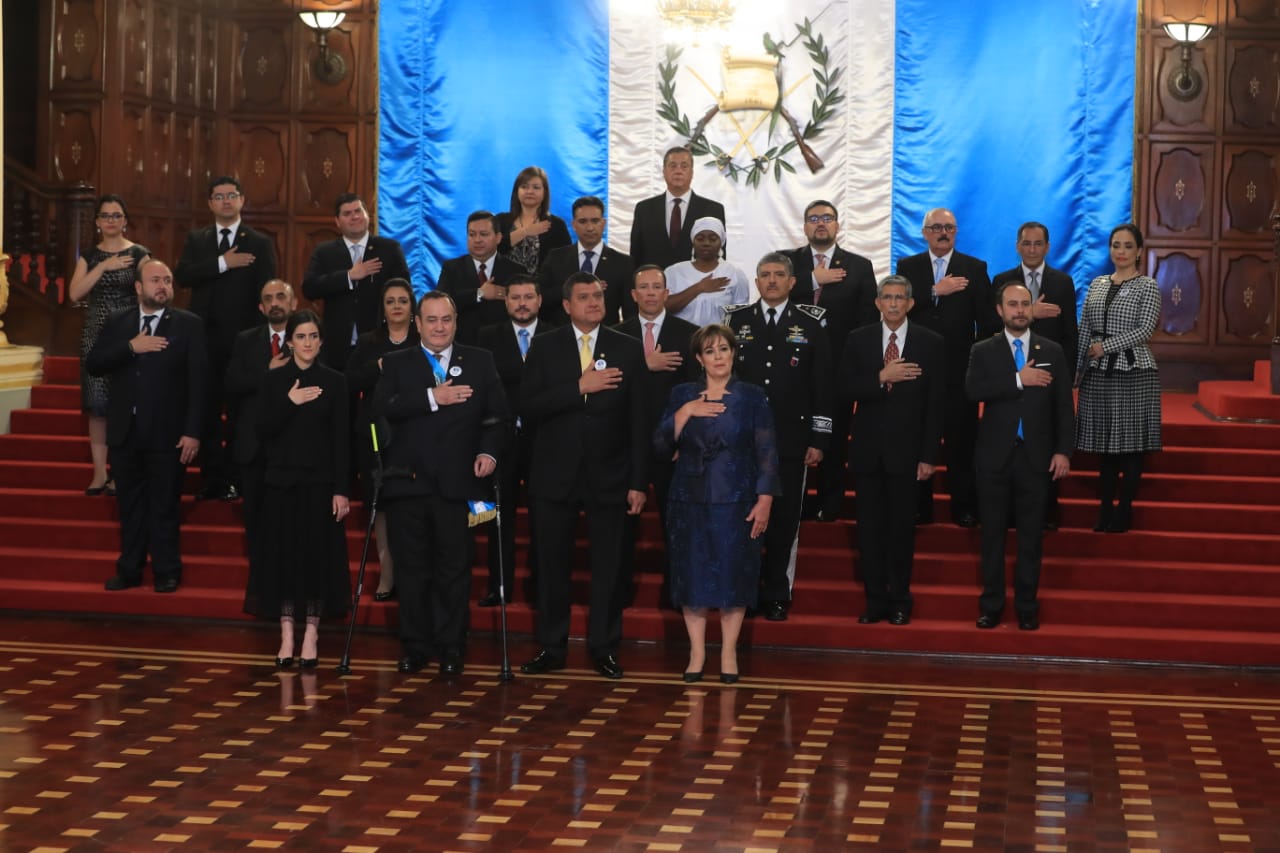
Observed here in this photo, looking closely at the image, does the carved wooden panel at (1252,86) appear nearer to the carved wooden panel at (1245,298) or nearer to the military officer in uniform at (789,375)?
the carved wooden panel at (1245,298)

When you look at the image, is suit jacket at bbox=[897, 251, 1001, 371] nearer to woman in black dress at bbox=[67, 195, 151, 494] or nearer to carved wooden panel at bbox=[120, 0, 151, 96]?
woman in black dress at bbox=[67, 195, 151, 494]

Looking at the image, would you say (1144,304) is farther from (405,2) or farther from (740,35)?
(405,2)

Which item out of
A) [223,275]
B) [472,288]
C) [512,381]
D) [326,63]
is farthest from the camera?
[326,63]

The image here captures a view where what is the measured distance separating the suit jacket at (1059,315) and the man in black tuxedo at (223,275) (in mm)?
3867

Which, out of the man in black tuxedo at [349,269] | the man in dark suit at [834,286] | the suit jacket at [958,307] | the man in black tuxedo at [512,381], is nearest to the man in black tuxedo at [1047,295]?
the suit jacket at [958,307]

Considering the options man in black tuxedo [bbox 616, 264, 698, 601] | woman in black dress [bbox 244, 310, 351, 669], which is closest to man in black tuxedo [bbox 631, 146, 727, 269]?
man in black tuxedo [bbox 616, 264, 698, 601]

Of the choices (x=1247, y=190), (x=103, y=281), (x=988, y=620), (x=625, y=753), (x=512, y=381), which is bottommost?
(x=625, y=753)

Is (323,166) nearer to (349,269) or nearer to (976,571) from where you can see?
(349,269)

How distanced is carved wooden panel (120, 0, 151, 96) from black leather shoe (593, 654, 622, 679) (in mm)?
6643

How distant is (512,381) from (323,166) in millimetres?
5299

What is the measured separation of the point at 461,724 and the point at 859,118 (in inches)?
263

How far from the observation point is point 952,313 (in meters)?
8.77

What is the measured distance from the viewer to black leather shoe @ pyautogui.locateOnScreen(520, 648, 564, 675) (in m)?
7.47

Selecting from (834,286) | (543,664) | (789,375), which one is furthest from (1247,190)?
(543,664)
